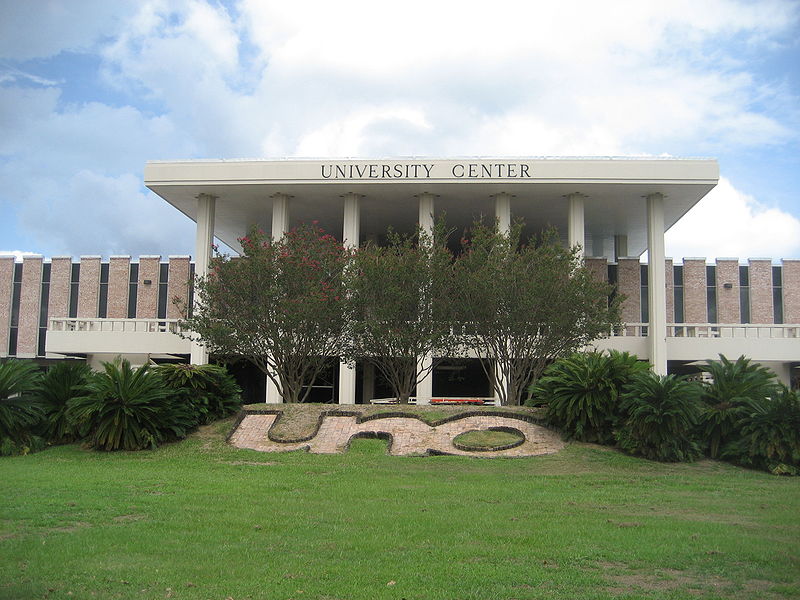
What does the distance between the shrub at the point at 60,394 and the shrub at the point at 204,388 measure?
6.56 ft

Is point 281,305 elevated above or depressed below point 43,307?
below

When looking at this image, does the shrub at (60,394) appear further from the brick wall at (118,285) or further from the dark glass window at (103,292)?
the dark glass window at (103,292)

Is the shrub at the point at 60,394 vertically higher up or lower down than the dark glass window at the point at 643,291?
lower down

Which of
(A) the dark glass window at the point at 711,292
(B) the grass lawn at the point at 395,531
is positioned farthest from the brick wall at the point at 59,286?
(A) the dark glass window at the point at 711,292

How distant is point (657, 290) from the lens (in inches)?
1406

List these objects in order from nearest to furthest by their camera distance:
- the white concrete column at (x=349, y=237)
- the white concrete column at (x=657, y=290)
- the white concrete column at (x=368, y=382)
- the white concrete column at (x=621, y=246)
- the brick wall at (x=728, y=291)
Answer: the white concrete column at (x=657, y=290) < the white concrete column at (x=349, y=237) < the white concrete column at (x=368, y=382) < the white concrete column at (x=621, y=246) < the brick wall at (x=728, y=291)

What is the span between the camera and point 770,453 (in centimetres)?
1652

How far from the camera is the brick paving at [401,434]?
18500 mm

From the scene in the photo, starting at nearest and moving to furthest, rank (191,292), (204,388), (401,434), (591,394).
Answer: (591,394)
(401,434)
(204,388)
(191,292)

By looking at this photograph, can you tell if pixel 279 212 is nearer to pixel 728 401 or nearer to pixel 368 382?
pixel 368 382

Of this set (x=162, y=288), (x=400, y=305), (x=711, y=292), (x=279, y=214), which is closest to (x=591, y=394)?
(x=400, y=305)

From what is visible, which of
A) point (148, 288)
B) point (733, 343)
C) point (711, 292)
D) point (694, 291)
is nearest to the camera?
point (733, 343)

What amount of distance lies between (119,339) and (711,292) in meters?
32.3

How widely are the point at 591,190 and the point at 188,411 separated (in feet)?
73.1
